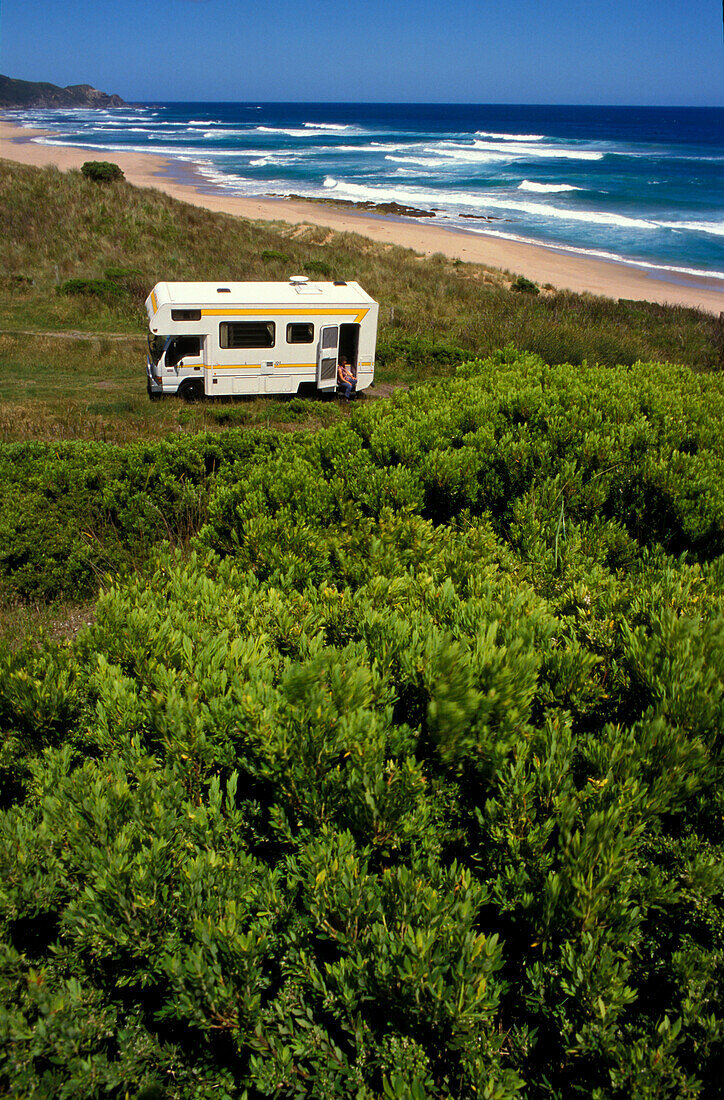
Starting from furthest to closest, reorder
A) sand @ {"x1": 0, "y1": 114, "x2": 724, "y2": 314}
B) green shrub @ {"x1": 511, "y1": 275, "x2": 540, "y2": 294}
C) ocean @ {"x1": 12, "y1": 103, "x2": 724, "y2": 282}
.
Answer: ocean @ {"x1": 12, "y1": 103, "x2": 724, "y2": 282} < sand @ {"x1": 0, "y1": 114, "x2": 724, "y2": 314} < green shrub @ {"x1": 511, "y1": 275, "x2": 540, "y2": 294}

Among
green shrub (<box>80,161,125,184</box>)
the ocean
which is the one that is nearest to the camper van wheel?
green shrub (<box>80,161,125,184</box>)

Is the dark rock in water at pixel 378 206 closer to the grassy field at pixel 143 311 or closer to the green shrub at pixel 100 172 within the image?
the grassy field at pixel 143 311

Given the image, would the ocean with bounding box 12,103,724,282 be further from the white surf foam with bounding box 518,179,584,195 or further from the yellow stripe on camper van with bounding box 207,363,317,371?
the yellow stripe on camper van with bounding box 207,363,317,371

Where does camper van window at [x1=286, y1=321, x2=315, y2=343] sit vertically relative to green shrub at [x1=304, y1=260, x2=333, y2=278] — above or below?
below

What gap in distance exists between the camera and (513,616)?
10.9ft


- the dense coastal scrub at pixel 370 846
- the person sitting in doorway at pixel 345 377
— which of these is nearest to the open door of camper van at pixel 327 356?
the person sitting in doorway at pixel 345 377

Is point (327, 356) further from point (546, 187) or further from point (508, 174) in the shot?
point (508, 174)

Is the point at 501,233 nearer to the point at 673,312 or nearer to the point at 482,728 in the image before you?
the point at 673,312

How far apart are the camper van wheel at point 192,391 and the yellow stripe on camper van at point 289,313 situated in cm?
188

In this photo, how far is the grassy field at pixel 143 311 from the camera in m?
16.8

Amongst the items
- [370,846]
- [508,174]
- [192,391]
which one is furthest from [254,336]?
[508,174]

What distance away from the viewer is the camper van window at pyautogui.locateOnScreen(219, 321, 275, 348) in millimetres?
16984

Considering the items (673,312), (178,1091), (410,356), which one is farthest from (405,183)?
(178,1091)

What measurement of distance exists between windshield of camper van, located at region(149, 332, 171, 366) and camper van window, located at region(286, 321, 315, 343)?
10.00 feet
